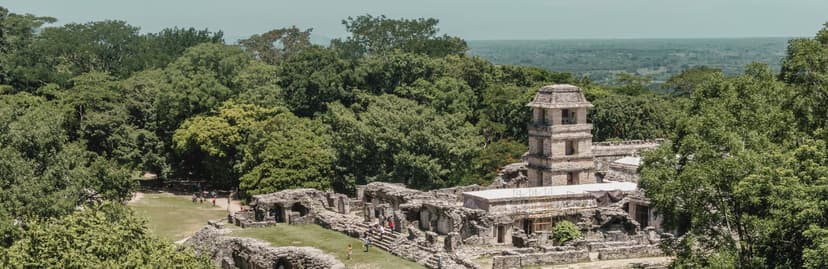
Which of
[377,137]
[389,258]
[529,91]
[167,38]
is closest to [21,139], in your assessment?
[389,258]

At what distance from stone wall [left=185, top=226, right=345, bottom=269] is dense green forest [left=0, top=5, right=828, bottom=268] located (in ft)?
16.1

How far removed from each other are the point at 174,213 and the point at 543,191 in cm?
2271

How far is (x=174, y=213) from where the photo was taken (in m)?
63.2

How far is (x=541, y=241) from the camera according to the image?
47938 mm

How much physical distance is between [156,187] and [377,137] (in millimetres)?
19606

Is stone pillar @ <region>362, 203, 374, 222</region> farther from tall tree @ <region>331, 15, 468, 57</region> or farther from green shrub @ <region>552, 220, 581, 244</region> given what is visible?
tall tree @ <region>331, 15, 468, 57</region>

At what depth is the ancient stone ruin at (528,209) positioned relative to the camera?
46.1 metres

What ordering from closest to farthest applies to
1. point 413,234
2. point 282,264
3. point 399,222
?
1. point 282,264
2. point 413,234
3. point 399,222

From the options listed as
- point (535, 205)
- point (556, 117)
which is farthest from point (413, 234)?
point (556, 117)

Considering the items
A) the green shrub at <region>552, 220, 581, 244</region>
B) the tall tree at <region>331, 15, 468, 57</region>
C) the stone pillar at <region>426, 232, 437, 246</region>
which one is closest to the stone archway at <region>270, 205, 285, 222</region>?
the stone pillar at <region>426, 232, 437, 246</region>

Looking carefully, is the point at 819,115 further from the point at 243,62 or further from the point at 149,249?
the point at 243,62

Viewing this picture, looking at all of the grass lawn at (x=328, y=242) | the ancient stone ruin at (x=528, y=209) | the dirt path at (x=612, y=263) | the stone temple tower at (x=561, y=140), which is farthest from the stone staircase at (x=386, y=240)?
the stone temple tower at (x=561, y=140)

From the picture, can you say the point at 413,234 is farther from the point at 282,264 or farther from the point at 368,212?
the point at 368,212

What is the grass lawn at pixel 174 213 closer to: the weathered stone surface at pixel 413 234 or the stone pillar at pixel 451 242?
the weathered stone surface at pixel 413 234
